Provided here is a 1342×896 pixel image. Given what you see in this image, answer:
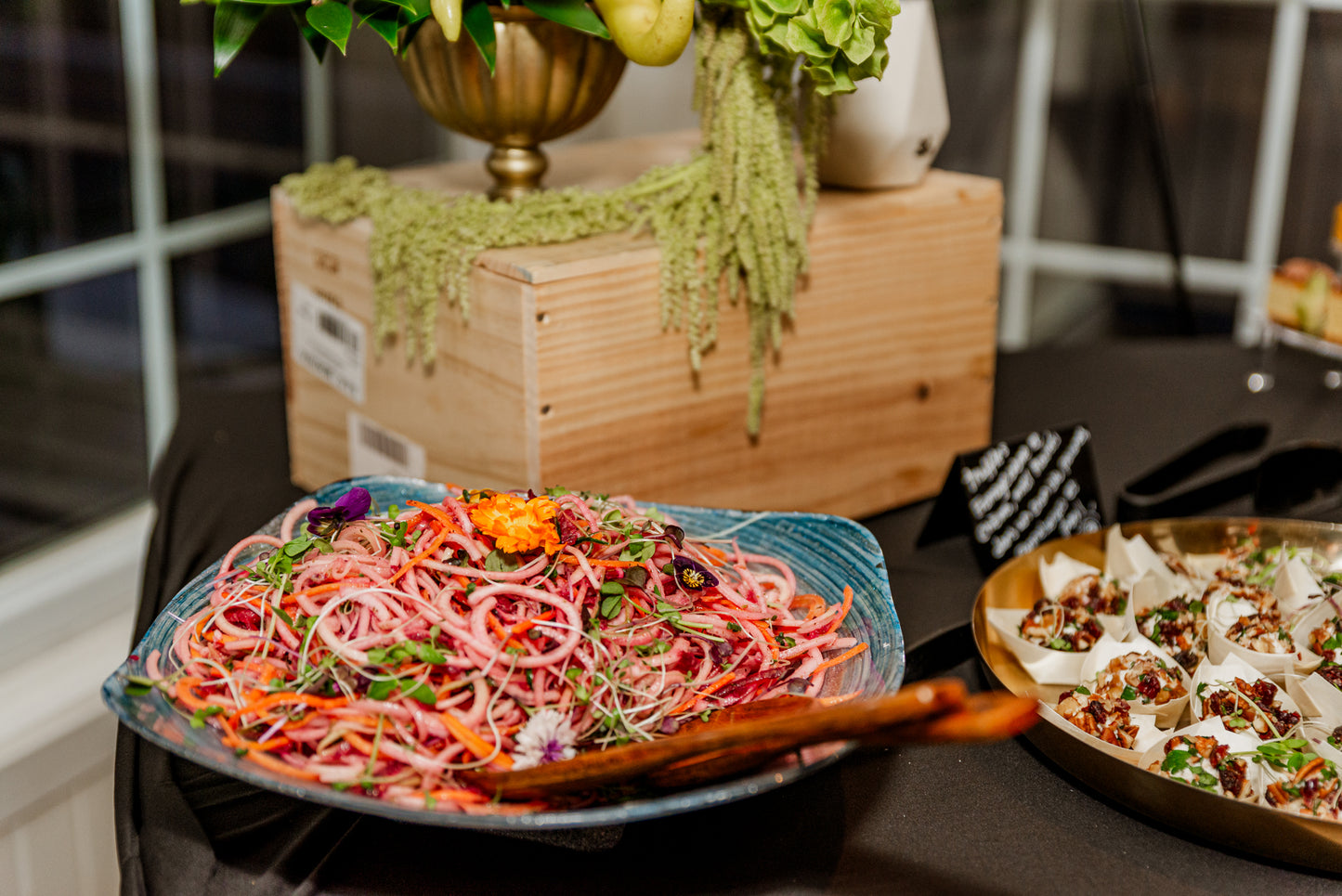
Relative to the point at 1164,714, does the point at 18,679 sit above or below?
below

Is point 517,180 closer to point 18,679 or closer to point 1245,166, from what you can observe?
point 18,679

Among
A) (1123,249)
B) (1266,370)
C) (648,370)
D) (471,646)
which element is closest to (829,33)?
(648,370)

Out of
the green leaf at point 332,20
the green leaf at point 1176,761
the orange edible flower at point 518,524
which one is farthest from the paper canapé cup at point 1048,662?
the green leaf at point 332,20

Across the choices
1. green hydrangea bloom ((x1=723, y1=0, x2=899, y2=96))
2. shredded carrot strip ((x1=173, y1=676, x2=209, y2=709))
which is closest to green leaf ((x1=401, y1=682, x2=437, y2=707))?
shredded carrot strip ((x1=173, y1=676, x2=209, y2=709))

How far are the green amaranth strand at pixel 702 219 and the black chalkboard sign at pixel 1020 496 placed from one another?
0.22m

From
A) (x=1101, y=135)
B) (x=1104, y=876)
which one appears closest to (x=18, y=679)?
(x=1104, y=876)

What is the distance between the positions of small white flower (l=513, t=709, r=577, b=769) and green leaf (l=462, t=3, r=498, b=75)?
55 cm

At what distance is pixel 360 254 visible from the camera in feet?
3.48

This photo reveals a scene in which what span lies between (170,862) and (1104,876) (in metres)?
0.55

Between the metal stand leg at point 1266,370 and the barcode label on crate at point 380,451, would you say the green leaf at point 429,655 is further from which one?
the metal stand leg at point 1266,370

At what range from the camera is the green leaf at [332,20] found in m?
0.86

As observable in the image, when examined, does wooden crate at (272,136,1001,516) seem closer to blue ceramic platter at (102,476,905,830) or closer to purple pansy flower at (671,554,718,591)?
blue ceramic platter at (102,476,905,830)

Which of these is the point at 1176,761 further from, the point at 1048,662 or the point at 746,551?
the point at 746,551

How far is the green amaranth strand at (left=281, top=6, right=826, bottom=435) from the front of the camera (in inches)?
38.0
